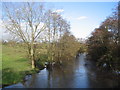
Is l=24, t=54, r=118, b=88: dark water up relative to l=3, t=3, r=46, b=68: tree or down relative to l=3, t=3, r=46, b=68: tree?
down

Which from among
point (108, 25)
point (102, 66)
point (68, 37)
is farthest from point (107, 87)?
point (68, 37)

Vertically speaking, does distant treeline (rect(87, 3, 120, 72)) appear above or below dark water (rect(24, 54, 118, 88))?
above

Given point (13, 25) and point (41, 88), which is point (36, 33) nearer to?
point (13, 25)

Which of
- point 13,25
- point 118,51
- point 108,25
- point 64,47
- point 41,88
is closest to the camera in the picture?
point 41,88

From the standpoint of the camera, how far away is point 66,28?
33469mm

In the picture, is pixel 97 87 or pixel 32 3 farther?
pixel 32 3

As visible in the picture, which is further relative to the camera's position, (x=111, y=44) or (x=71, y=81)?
(x=111, y=44)

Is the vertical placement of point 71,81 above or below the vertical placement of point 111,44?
below

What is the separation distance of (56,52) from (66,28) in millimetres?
6433

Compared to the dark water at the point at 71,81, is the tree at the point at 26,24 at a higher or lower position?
higher

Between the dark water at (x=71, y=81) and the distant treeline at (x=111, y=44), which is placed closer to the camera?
the dark water at (x=71, y=81)

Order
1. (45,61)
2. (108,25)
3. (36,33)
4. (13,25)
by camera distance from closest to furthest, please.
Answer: (13,25)
(36,33)
(108,25)
(45,61)

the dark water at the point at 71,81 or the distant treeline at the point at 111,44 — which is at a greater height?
the distant treeline at the point at 111,44

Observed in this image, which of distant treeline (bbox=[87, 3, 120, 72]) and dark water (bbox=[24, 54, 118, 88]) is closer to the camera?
dark water (bbox=[24, 54, 118, 88])
